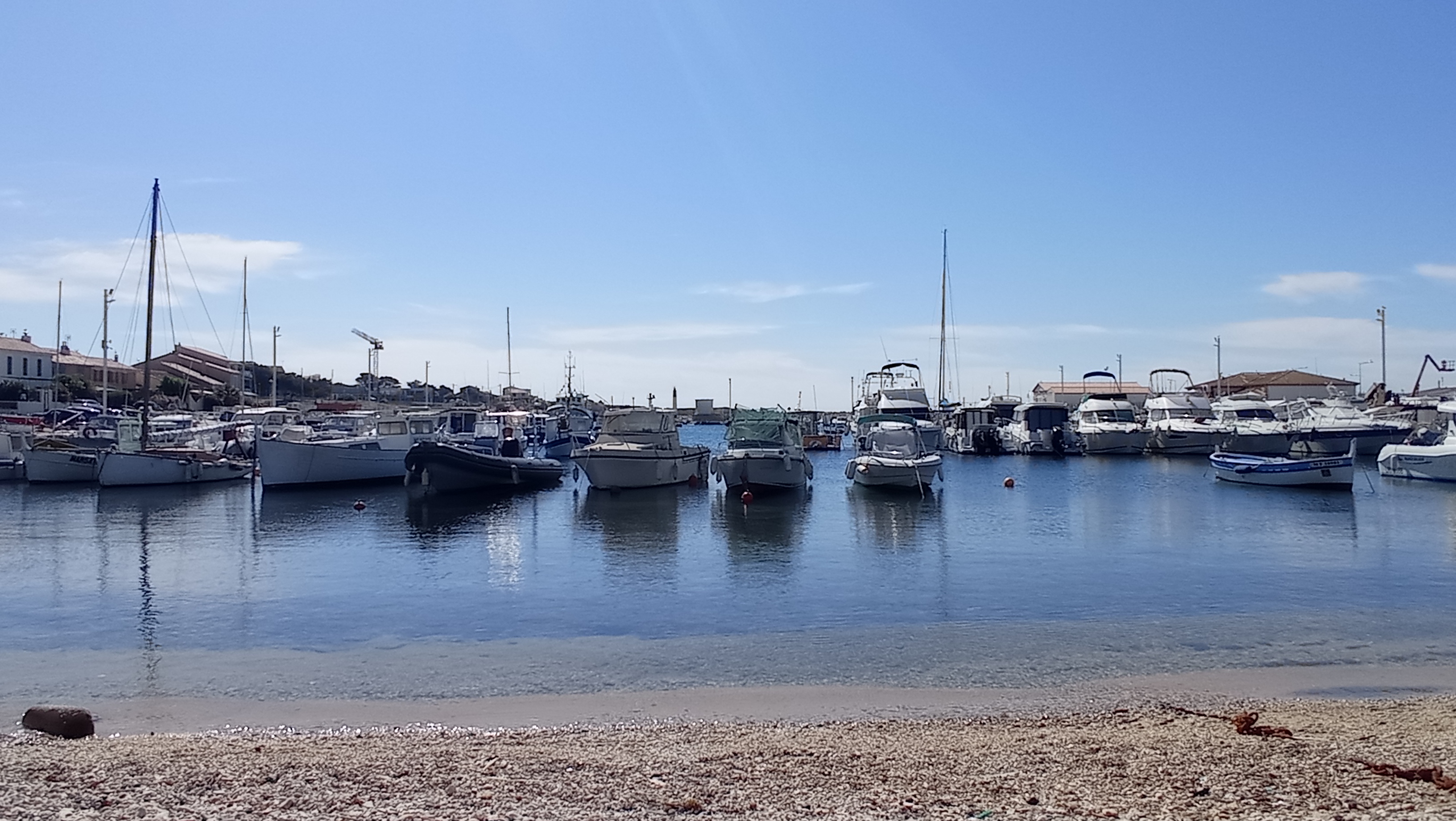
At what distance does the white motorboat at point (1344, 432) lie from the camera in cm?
5300

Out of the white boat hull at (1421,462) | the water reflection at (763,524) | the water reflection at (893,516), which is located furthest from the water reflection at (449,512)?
the white boat hull at (1421,462)

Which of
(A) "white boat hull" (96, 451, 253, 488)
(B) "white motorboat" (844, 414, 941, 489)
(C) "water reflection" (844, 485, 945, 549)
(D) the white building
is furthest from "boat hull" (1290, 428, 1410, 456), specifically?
(D) the white building

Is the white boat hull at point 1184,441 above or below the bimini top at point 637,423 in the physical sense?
below

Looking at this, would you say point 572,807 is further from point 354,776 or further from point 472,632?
point 472,632

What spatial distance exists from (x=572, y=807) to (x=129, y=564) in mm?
18541

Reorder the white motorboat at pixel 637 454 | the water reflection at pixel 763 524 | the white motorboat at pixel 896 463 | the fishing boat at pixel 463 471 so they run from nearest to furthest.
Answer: the water reflection at pixel 763 524, the white motorboat at pixel 637 454, the white motorboat at pixel 896 463, the fishing boat at pixel 463 471

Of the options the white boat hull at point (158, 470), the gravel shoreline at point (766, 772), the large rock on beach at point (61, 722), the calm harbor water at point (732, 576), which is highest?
the white boat hull at point (158, 470)

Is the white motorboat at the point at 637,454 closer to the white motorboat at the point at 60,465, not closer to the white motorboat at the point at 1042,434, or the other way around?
the white motorboat at the point at 60,465

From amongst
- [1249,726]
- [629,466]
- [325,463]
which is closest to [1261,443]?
[629,466]

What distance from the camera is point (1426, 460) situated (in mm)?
39969

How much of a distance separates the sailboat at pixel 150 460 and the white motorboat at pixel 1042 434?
45813 millimetres

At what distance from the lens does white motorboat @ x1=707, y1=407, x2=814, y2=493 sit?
34.8 m

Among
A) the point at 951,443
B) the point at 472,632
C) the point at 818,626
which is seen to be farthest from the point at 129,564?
the point at 951,443

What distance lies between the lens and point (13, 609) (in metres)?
16.9
